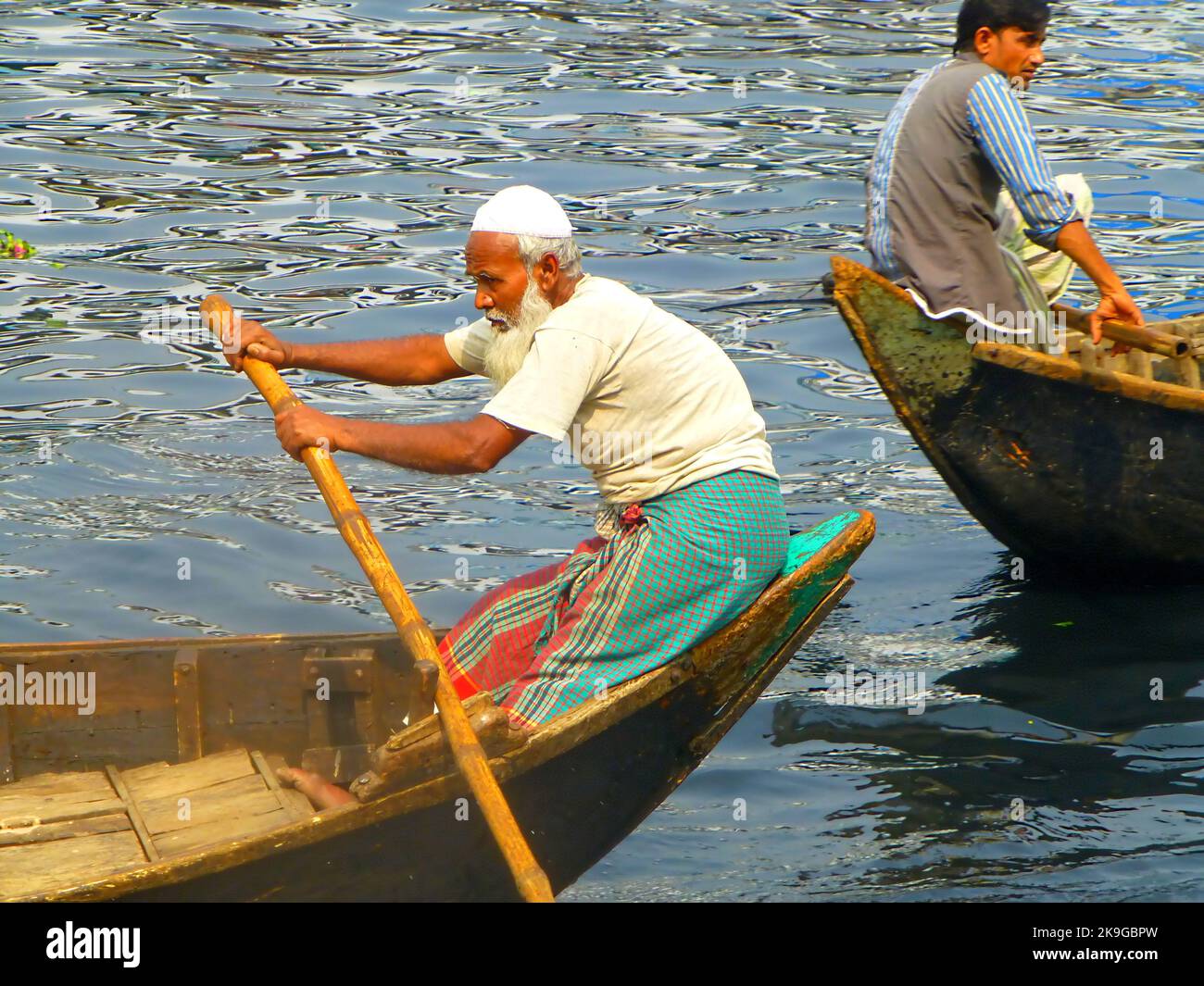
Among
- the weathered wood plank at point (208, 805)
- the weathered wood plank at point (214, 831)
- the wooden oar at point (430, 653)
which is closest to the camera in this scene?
the wooden oar at point (430, 653)

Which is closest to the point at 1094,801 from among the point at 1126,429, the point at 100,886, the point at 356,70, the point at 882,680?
the point at 882,680

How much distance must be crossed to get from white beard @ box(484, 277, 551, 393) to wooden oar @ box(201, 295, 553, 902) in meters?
0.52

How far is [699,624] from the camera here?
426 centimetres

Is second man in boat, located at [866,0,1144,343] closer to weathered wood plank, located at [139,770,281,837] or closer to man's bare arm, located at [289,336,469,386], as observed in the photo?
man's bare arm, located at [289,336,469,386]

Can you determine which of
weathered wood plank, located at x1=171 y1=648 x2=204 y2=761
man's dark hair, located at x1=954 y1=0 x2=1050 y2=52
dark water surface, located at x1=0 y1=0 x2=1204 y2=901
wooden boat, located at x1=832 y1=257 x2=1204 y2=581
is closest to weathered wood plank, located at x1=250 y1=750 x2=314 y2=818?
weathered wood plank, located at x1=171 y1=648 x2=204 y2=761

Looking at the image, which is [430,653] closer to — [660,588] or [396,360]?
[660,588]

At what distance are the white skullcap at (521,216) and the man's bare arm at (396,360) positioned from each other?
28.4 inches

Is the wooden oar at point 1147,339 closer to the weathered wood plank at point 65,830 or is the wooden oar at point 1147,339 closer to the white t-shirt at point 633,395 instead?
the white t-shirt at point 633,395

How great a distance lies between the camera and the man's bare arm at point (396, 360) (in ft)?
15.8

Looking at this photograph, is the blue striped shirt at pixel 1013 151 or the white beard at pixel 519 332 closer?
the white beard at pixel 519 332

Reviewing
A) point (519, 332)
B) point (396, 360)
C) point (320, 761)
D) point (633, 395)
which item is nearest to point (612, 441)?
point (633, 395)

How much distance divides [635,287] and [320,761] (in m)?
6.29

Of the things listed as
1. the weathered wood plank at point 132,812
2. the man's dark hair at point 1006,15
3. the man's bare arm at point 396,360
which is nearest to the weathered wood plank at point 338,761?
the weathered wood plank at point 132,812

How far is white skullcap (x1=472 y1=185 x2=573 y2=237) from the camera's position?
4090 millimetres
